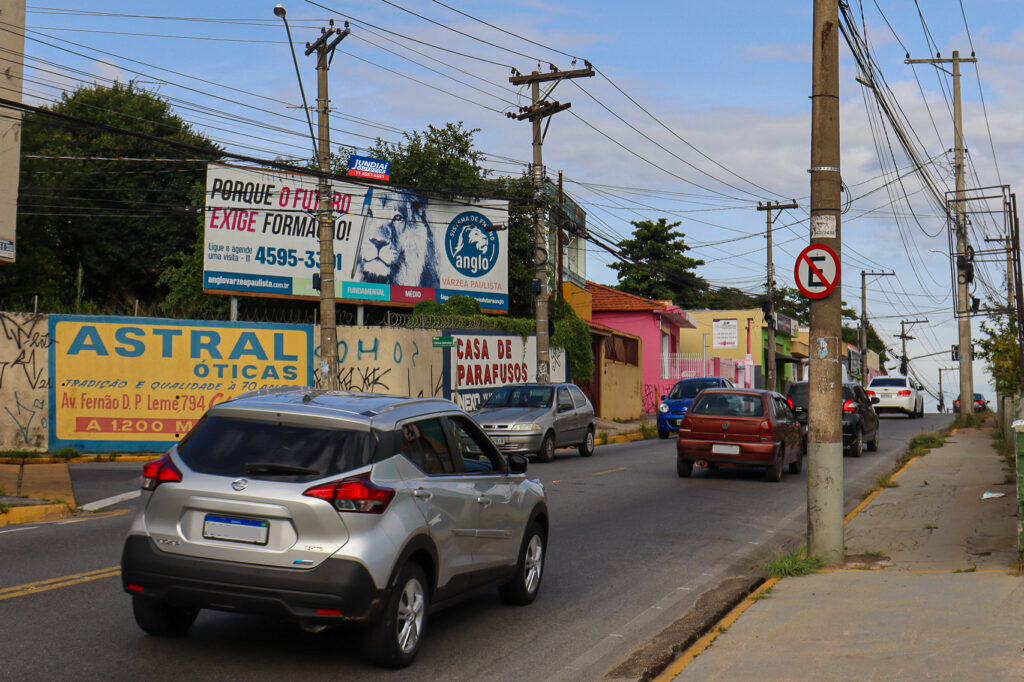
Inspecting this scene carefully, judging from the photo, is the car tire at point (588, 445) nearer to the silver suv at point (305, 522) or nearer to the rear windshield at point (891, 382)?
the silver suv at point (305, 522)

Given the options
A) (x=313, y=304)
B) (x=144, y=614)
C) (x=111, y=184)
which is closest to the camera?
(x=144, y=614)

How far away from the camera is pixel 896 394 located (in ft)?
144

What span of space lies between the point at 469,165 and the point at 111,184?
49.0 feet

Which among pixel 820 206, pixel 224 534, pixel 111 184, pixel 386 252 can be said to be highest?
pixel 111 184

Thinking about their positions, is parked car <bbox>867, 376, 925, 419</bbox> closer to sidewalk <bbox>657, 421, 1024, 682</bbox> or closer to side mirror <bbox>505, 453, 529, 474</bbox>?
sidewalk <bbox>657, 421, 1024, 682</bbox>

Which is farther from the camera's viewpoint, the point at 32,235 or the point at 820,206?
the point at 32,235

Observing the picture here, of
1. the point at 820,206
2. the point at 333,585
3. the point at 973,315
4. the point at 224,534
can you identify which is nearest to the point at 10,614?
the point at 224,534

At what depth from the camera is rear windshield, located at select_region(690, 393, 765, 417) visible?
1778cm

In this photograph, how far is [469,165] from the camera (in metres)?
45.2

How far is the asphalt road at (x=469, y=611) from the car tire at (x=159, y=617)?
9cm

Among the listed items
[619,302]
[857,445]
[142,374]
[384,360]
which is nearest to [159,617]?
[142,374]

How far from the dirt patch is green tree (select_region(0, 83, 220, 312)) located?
117 feet

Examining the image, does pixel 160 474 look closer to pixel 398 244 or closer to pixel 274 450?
pixel 274 450

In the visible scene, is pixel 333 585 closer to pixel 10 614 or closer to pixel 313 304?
pixel 10 614
